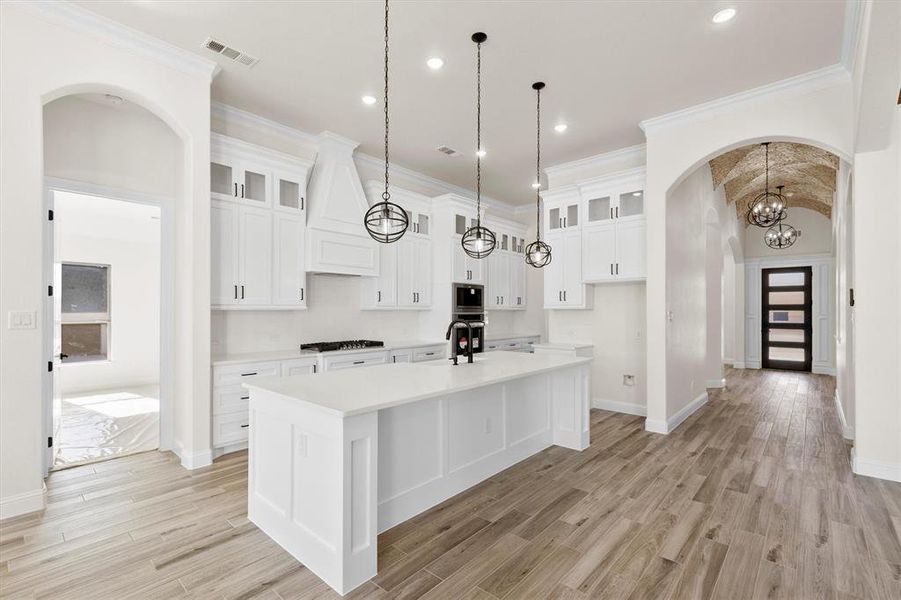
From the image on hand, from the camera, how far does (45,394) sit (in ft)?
11.3

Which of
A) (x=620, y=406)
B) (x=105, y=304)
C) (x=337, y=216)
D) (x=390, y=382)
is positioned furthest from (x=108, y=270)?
(x=620, y=406)

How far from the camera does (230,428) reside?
3969 mm

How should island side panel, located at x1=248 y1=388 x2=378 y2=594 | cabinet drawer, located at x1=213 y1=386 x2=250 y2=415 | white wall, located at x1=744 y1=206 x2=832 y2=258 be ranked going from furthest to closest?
white wall, located at x1=744 y1=206 x2=832 y2=258, cabinet drawer, located at x1=213 y1=386 x2=250 y2=415, island side panel, located at x1=248 y1=388 x2=378 y2=594

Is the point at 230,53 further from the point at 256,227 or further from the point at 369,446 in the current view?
the point at 369,446

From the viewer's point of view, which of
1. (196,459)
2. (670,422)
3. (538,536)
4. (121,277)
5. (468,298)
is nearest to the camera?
(538,536)

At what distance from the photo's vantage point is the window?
6754mm

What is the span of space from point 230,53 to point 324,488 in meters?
3.46

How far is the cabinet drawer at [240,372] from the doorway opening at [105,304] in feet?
8.54

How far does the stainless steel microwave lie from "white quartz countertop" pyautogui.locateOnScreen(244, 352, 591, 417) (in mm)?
2588

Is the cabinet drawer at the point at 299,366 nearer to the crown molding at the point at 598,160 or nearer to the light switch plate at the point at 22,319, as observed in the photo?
the light switch plate at the point at 22,319

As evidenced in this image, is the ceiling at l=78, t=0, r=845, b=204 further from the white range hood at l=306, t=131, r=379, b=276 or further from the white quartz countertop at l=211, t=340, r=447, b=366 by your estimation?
the white quartz countertop at l=211, t=340, r=447, b=366

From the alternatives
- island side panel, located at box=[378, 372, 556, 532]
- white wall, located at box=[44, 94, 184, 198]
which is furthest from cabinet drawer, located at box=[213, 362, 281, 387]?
island side panel, located at box=[378, 372, 556, 532]

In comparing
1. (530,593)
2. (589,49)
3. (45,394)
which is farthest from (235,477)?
(589,49)

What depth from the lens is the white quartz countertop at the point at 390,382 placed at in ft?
7.14
